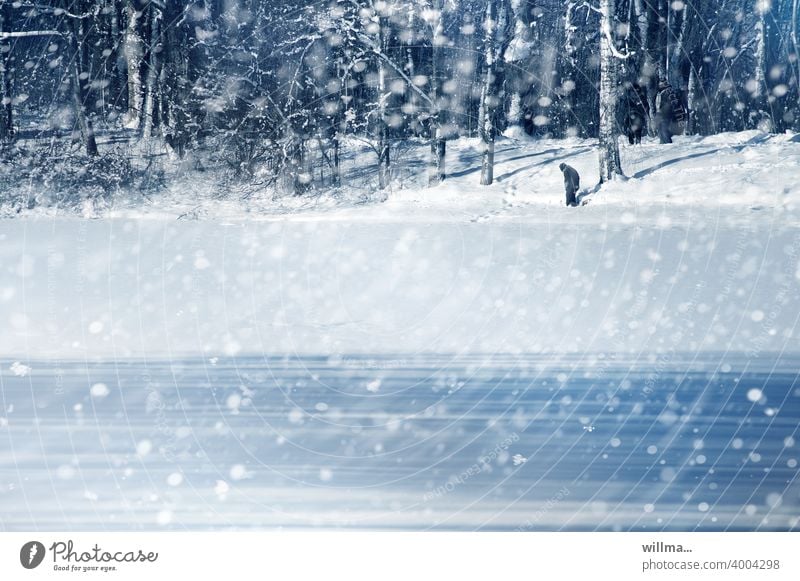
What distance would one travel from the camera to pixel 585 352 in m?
2.71

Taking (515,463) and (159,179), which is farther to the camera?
(159,179)

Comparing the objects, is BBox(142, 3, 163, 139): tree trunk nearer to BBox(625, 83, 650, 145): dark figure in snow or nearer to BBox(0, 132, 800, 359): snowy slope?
BBox(0, 132, 800, 359): snowy slope

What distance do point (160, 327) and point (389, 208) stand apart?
110cm

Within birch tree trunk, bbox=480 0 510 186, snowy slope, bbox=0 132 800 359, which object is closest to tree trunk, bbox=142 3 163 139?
snowy slope, bbox=0 132 800 359

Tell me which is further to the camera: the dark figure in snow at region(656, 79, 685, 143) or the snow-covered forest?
the dark figure in snow at region(656, 79, 685, 143)

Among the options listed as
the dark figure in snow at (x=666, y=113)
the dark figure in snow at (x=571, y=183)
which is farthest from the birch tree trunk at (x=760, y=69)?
the dark figure in snow at (x=571, y=183)

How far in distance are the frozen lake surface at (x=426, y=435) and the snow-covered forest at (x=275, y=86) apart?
86 centimetres

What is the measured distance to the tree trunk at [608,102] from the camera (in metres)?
3.08

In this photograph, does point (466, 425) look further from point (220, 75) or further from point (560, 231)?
point (220, 75)

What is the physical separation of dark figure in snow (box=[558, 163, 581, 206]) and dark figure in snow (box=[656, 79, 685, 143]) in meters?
0.59

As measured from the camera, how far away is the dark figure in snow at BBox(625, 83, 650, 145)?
10.3 feet

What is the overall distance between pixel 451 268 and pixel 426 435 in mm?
951
